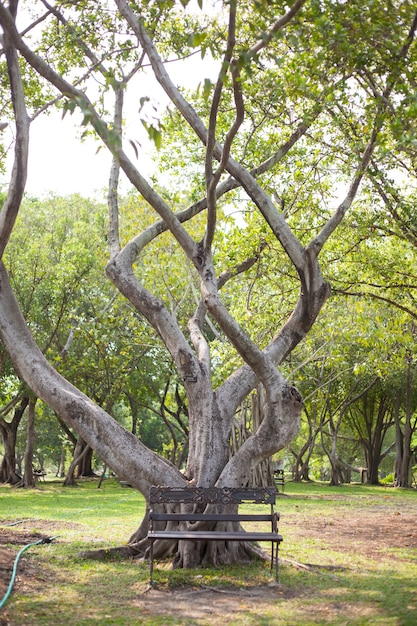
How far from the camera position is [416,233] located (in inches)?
534

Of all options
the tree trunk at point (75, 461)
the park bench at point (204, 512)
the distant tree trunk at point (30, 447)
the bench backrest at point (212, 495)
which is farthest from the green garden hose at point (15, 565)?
the tree trunk at point (75, 461)

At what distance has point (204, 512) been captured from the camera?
9.29 meters

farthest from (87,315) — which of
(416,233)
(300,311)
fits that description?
(300,311)

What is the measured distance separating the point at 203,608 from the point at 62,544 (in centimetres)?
404

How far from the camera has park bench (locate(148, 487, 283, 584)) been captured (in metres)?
8.54

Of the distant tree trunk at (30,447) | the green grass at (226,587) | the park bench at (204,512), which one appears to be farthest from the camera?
the distant tree trunk at (30,447)

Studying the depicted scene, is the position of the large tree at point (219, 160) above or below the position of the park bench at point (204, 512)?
above

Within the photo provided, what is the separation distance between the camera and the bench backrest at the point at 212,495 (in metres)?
8.93

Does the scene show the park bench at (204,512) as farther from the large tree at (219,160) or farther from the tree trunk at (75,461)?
the tree trunk at (75,461)

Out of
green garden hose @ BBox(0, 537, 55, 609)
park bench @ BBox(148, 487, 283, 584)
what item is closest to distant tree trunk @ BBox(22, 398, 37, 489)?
green garden hose @ BBox(0, 537, 55, 609)

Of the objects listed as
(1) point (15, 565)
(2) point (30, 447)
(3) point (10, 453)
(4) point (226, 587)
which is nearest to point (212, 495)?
(4) point (226, 587)

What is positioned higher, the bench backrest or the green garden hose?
the bench backrest

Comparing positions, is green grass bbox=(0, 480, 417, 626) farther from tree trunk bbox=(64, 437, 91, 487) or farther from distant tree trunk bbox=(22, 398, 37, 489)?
tree trunk bbox=(64, 437, 91, 487)

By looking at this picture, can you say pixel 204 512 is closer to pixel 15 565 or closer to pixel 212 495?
pixel 212 495
